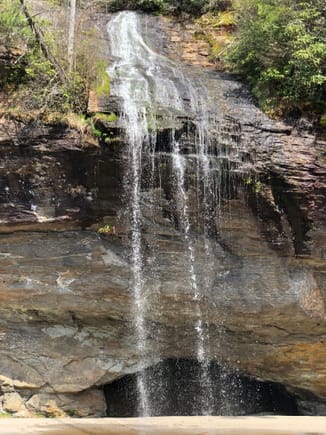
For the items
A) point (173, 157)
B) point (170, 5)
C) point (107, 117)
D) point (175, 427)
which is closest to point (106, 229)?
point (173, 157)

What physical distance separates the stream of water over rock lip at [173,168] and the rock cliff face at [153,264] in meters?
0.17

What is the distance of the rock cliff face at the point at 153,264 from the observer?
Answer: 10.7m

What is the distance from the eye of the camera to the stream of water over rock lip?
1079 centimetres

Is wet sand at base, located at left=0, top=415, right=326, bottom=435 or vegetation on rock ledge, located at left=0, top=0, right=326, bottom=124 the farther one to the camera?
vegetation on rock ledge, located at left=0, top=0, right=326, bottom=124

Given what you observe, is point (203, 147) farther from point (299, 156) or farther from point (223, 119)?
point (299, 156)

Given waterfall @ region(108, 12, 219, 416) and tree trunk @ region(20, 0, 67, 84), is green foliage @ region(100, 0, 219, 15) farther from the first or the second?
tree trunk @ region(20, 0, 67, 84)

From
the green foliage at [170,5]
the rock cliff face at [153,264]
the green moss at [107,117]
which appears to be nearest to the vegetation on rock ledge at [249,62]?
the green moss at [107,117]

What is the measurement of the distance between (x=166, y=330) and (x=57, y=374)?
2.95 m

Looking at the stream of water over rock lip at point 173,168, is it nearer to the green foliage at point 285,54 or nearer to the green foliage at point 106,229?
the green foliage at point 106,229

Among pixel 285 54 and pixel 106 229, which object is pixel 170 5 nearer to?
pixel 285 54

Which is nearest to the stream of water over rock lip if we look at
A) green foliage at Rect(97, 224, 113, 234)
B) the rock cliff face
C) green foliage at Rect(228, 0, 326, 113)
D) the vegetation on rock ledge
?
the rock cliff face

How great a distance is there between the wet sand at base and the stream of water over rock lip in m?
2.62

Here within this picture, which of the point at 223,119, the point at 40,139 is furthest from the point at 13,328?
the point at 223,119

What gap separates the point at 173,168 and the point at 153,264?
8.04ft
